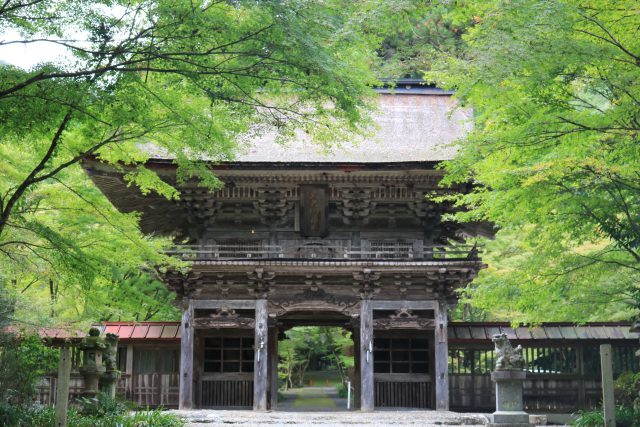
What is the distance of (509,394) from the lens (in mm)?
14859

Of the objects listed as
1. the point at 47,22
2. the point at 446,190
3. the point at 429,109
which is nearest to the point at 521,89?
the point at 47,22

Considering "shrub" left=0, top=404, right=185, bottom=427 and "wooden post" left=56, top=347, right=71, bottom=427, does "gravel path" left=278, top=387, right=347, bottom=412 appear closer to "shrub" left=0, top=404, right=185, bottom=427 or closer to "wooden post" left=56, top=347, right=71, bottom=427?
"shrub" left=0, top=404, right=185, bottom=427

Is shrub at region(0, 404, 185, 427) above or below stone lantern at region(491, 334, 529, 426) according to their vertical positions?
below

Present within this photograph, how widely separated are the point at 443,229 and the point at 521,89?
9.31 meters

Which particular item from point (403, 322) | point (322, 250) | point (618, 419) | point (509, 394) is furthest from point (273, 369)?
point (618, 419)

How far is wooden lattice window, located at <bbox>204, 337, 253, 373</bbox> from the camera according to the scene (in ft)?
65.2

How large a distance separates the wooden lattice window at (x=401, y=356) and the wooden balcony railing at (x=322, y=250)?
2600mm

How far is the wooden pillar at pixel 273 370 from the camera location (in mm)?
19570

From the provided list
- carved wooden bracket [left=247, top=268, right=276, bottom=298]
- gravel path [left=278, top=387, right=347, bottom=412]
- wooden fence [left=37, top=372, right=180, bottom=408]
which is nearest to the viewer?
carved wooden bracket [left=247, top=268, right=276, bottom=298]

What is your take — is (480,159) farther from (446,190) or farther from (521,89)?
(446,190)

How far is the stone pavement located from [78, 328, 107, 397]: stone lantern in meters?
1.98

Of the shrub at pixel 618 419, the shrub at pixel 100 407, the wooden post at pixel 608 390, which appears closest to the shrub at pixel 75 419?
the shrub at pixel 100 407

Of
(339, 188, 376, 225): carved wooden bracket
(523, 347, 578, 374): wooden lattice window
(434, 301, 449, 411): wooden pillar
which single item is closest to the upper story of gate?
(339, 188, 376, 225): carved wooden bracket

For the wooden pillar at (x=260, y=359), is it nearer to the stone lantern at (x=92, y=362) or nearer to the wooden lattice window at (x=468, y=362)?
the stone lantern at (x=92, y=362)
